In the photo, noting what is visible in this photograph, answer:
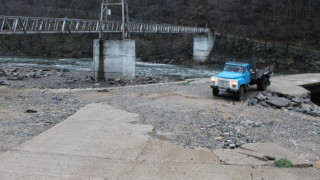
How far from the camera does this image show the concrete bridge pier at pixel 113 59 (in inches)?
949

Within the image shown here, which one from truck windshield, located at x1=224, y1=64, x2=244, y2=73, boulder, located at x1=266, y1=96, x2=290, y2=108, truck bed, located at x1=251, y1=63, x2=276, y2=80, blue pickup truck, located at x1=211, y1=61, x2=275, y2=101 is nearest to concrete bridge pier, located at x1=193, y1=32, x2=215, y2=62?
truck bed, located at x1=251, y1=63, x2=276, y2=80

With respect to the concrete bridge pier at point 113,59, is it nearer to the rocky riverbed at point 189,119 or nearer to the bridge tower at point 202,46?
the rocky riverbed at point 189,119

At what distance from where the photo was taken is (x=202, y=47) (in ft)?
180

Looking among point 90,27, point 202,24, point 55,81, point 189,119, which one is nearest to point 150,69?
point 90,27

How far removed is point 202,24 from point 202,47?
1424 centimetres

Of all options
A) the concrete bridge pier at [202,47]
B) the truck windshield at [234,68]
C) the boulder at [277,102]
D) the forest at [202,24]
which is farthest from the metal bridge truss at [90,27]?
the boulder at [277,102]

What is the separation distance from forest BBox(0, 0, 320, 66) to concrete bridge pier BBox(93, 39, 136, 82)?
27575mm

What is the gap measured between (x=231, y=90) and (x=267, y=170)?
312 inches

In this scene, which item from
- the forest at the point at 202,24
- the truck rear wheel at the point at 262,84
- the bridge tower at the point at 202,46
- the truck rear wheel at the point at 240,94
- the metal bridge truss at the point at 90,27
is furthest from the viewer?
the bridge tower at the point at 202,46

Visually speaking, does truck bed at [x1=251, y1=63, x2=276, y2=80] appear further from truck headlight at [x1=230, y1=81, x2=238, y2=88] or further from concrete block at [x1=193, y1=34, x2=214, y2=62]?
concrete block at [x1=193, y1=34, x2=214, y2=62]

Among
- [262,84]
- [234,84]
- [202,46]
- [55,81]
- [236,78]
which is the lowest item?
[55,81]

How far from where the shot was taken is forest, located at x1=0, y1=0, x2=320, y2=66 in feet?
174

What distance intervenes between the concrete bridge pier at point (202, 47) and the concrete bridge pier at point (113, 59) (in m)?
30.8

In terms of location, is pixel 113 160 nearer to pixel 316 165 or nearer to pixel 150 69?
pixel 316 165
